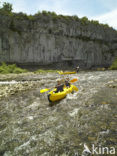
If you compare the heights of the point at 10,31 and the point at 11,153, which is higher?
the point at 10,31

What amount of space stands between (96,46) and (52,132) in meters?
41.1

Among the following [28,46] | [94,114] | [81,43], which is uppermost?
[81,43]

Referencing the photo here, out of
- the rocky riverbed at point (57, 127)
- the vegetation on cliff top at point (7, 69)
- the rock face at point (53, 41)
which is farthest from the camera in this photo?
the rock face at point (53, 41)

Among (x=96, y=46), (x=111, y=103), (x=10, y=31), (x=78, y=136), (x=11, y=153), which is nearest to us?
(x=11, y=153)

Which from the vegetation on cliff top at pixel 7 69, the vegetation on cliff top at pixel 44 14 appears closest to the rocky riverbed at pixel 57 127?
the vegetation on cliff top at pixel 7 69

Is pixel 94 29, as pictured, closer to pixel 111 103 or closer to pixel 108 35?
pixel 108 35

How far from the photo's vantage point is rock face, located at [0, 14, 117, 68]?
87.6 feet

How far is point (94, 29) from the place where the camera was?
1561 inches

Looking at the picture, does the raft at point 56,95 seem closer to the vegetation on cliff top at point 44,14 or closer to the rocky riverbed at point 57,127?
the rocky riverbed at point 57,127

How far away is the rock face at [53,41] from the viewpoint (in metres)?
26.7

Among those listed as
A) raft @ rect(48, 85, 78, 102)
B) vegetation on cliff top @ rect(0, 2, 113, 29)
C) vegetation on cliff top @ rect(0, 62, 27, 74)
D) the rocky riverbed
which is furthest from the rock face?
the rocky riverbed

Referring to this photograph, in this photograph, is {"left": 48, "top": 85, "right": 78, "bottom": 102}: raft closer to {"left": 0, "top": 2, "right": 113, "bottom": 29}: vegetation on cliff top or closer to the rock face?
the rock face

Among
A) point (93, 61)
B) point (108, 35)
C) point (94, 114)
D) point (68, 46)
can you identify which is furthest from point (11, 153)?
point (108, 35)

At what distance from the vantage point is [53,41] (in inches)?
1268
